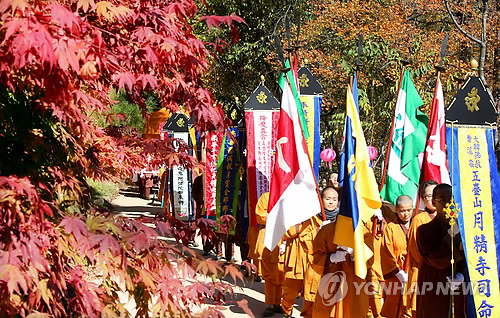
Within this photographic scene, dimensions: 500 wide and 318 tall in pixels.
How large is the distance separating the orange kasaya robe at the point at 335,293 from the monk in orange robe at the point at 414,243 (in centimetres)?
60

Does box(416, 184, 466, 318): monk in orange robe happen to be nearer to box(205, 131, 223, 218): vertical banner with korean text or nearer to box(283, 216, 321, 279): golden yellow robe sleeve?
box(283, 216, 321, 279): golden yellow robe sleeve

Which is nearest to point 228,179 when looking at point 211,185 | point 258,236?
point 211,185

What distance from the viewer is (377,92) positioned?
53.1ft

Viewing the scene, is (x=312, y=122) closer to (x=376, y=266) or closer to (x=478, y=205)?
(x=376, y=266)

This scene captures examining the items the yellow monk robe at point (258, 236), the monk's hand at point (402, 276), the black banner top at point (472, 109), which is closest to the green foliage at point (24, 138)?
the black banner top at point (472, 109)

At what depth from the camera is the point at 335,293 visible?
6355 millimetres

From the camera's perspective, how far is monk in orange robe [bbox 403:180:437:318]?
569 cm

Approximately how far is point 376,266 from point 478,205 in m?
2.02

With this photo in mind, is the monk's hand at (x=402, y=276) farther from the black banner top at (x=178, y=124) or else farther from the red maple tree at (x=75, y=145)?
the black banner top at (x=178, y=124)

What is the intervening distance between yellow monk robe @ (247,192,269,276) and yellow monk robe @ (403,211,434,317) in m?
1.95

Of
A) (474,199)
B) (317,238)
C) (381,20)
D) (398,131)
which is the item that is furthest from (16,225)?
(381,20)

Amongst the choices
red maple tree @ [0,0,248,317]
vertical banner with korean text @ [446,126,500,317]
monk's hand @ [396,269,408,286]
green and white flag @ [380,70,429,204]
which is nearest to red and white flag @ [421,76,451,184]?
green and white flag @ [380,70,429,204]

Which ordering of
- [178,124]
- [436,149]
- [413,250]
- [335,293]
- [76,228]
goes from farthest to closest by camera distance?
1. [178,124]
2. [436,149]
3. [335,293]
4. [413,250]
5. [76,228]

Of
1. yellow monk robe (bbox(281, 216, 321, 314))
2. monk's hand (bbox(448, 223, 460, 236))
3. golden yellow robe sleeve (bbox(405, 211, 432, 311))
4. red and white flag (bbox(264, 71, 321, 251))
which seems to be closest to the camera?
monk's hand (bbox(448, 223, 460, 236))
